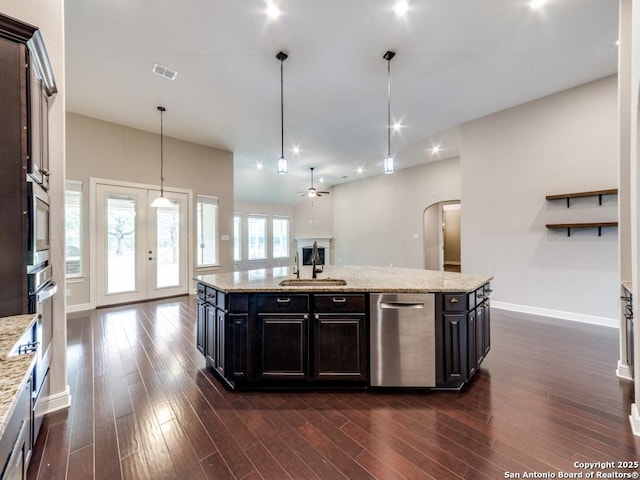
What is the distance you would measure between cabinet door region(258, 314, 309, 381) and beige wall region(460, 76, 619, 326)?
4.16m

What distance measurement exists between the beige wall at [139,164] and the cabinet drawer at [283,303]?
4167mm

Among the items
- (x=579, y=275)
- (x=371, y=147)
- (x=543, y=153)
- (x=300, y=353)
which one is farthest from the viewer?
(x=371, y=147)

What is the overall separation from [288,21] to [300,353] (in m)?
3.17

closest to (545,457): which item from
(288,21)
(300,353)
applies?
(300,353)

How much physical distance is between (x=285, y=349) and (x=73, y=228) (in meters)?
4.85

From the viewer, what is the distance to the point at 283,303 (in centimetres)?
229

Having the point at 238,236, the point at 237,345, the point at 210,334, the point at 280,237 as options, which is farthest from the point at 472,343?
the point at 280,237

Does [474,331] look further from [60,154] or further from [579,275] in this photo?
[60,154]

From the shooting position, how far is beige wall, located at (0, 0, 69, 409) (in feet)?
6.53

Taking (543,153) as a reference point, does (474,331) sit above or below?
below

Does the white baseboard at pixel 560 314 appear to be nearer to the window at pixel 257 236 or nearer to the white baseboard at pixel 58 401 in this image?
the white baseboard at pixel 58 401

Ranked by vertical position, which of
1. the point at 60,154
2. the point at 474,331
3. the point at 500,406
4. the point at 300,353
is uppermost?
the point at 60,154

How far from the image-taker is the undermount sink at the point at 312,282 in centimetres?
247

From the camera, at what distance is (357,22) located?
274cm
